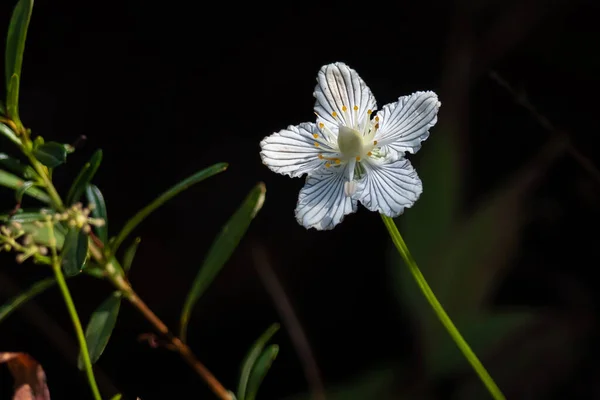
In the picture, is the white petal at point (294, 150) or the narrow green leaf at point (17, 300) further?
the white petal at point (294, 150)

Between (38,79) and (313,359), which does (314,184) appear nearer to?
(313,359)

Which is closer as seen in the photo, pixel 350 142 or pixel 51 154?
pixel 51 154

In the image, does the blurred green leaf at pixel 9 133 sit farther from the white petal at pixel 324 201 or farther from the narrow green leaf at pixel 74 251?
the white petal at pixel 324 201

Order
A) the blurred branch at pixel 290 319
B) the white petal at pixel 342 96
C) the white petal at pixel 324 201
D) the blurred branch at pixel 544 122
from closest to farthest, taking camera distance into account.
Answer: the white petal at pixel 324 201
the white petal at pixel 342 96
the blurred branch at pixel 544 122
the blurred branch at pixel 290 319

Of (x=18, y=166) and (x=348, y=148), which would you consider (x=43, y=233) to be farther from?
(x=348, y=148)

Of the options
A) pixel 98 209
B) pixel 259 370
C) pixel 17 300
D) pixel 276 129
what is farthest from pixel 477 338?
pixel 17 300

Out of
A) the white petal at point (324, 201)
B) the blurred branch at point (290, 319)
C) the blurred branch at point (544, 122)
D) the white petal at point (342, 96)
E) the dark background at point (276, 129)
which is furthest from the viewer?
the dark background at point (276, 129)

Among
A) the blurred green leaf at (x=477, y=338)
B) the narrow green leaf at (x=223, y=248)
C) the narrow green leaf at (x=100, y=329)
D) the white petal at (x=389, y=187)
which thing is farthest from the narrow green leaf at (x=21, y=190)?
the blurred green leaf at (x=477, y=338)
